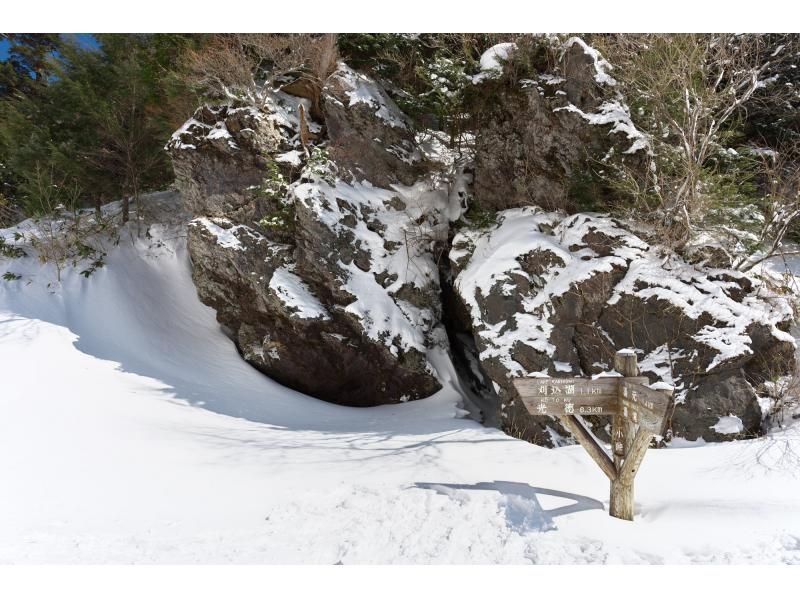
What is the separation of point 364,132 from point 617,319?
17.8 ft

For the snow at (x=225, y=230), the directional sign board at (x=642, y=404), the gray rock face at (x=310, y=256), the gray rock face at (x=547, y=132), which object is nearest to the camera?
the directional sign board at (x=642, y=404)

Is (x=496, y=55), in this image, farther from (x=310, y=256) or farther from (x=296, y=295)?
(x=296, y=295)

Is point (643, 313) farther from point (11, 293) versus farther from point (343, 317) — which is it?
point (11, 293)

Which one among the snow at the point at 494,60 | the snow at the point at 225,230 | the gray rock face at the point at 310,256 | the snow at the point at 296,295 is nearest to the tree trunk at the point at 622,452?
the gray rock face at the point at 310,256

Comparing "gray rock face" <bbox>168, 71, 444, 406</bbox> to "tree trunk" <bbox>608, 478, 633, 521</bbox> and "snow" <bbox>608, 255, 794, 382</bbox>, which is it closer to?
"snow" <bbox>608, 255, 794, 382</bbox>

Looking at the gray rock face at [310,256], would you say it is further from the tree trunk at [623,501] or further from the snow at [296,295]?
the tree trunk at [623,501]

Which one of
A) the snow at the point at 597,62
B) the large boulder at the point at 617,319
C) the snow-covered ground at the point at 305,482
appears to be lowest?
the snow-covered ground at the point at 305,482

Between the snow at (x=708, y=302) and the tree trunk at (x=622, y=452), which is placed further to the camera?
the snow at (x=708, y=302)

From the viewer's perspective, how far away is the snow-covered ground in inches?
119

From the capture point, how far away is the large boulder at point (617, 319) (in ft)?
16.8

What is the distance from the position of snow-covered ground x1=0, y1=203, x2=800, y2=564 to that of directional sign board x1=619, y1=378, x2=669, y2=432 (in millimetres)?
819

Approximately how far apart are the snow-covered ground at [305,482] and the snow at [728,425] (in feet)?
0.97

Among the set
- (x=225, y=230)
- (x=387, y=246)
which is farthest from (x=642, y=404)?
(x=225, y=230)

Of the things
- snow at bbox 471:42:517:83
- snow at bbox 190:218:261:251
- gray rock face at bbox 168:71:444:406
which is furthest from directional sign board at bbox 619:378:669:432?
snow at bbox 190:218:261:251
